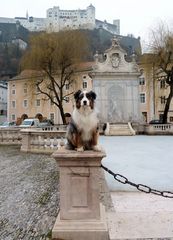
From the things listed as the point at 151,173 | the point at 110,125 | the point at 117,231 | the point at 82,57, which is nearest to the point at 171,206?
the point at 117,231

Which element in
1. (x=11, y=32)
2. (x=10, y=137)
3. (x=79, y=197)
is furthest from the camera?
(x=11, y=32)

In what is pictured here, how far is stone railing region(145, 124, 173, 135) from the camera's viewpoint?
99.7 feet

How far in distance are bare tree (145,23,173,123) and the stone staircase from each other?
5.16 m

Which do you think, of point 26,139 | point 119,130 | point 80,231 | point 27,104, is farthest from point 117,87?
point 27,104

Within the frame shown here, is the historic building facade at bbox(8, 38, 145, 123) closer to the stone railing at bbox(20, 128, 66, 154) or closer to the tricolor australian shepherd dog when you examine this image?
the stone railing at bbox(20, 128, 66, 154)

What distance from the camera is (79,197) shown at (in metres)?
4.55

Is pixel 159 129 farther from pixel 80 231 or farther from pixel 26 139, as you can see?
pixel 80 231

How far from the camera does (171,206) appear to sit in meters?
6.08

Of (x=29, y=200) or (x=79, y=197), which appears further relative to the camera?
(x=29, y=200)

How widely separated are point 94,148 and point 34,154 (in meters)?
9.77

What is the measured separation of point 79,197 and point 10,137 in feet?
48.2

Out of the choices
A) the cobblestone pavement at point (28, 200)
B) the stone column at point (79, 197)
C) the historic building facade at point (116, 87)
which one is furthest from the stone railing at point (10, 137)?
the stone column at point (79, 197)

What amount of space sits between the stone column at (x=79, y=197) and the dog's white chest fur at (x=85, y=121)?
310 millimetres

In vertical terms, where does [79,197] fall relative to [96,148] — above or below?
below
